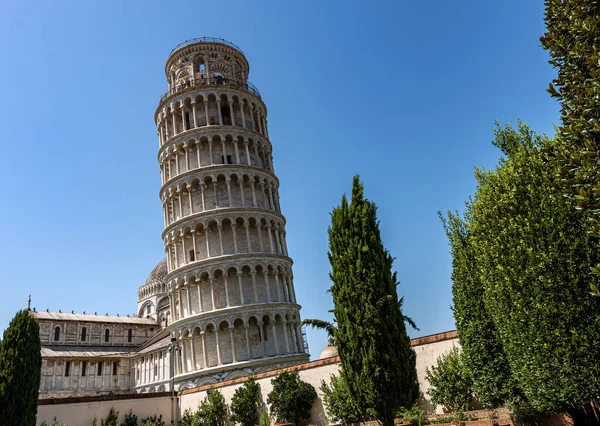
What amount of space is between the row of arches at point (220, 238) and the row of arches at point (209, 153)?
15.7 ft

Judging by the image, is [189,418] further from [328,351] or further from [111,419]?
[328,351]

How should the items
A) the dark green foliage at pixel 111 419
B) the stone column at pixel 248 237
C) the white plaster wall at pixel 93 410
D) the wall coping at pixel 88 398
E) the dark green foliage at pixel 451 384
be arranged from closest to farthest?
the dark green foliage at pixel 451 384 < the white plaster wall at pixel 93 410 < the wall coping at pixel 88 398 < the dark green foliage at pixel 111 419 < the stone column at pixel 248 237

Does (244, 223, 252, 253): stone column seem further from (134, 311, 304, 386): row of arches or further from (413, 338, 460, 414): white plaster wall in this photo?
(413, 338, 460, 414): white plaster wall

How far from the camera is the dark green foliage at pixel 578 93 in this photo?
704 cm

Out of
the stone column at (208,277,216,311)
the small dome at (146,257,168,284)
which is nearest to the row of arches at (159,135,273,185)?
the stone column at (208,277,216,311)

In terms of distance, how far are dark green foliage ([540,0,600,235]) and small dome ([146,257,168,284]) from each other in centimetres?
7117

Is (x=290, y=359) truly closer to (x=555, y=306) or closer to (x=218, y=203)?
(x=218, y=203)

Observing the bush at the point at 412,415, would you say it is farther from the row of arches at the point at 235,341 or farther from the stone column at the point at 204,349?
the stone column at the point at 204,349

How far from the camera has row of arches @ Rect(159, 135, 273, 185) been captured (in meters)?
36.5

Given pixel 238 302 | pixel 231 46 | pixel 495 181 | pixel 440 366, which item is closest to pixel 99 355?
pixel 238 302

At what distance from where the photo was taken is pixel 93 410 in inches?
961

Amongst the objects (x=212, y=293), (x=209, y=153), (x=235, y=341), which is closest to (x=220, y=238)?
(x=212, y=293)

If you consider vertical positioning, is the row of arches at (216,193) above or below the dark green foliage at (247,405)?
above

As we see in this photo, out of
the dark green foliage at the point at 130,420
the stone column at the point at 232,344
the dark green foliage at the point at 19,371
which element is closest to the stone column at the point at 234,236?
the stone column at the point at 232,344
